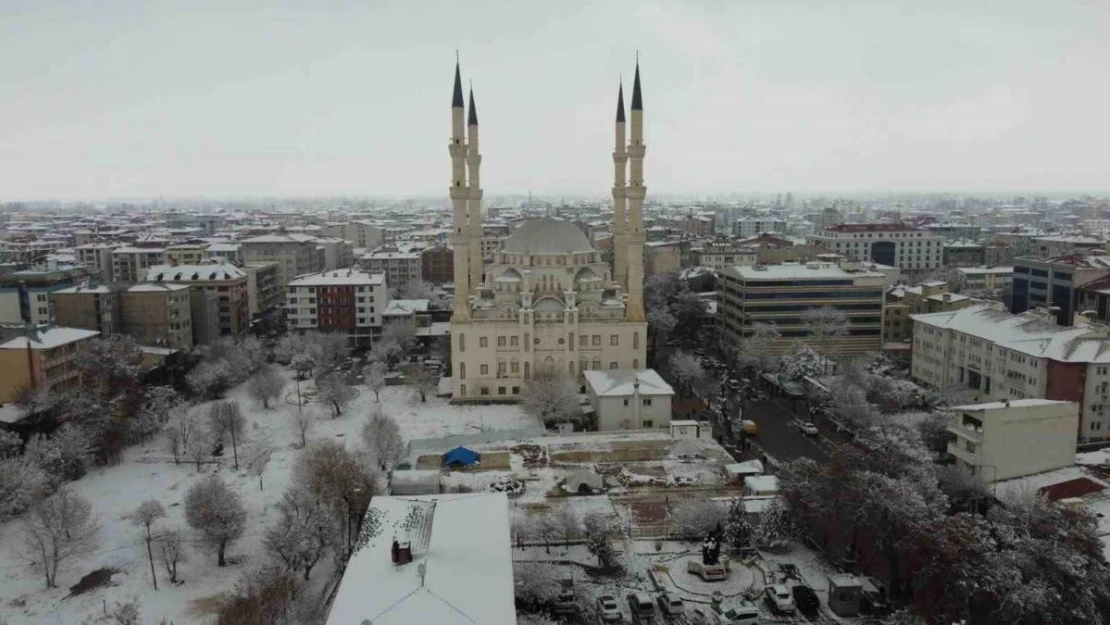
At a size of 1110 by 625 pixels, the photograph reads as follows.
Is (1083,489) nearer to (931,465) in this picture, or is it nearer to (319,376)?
(931,465)

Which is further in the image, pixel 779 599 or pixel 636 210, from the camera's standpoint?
pixel 636 210

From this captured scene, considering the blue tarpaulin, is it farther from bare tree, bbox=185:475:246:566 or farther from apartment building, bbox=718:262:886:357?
apartment building, bbox=718:262:886:357

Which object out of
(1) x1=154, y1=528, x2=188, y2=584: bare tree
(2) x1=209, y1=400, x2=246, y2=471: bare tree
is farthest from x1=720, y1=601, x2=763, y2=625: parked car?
(2) x1=209, y1=400, x2=246, y2=471: bare tree

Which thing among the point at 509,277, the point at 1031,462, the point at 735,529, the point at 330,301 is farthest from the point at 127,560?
the point at 330,301

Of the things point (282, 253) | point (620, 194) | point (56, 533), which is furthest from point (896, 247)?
point (56, 533)

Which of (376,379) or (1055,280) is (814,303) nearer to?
(1055,280)

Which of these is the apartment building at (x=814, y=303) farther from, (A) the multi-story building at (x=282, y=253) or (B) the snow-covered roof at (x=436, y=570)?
(A) the multi-story building at (x=282, y=253)
